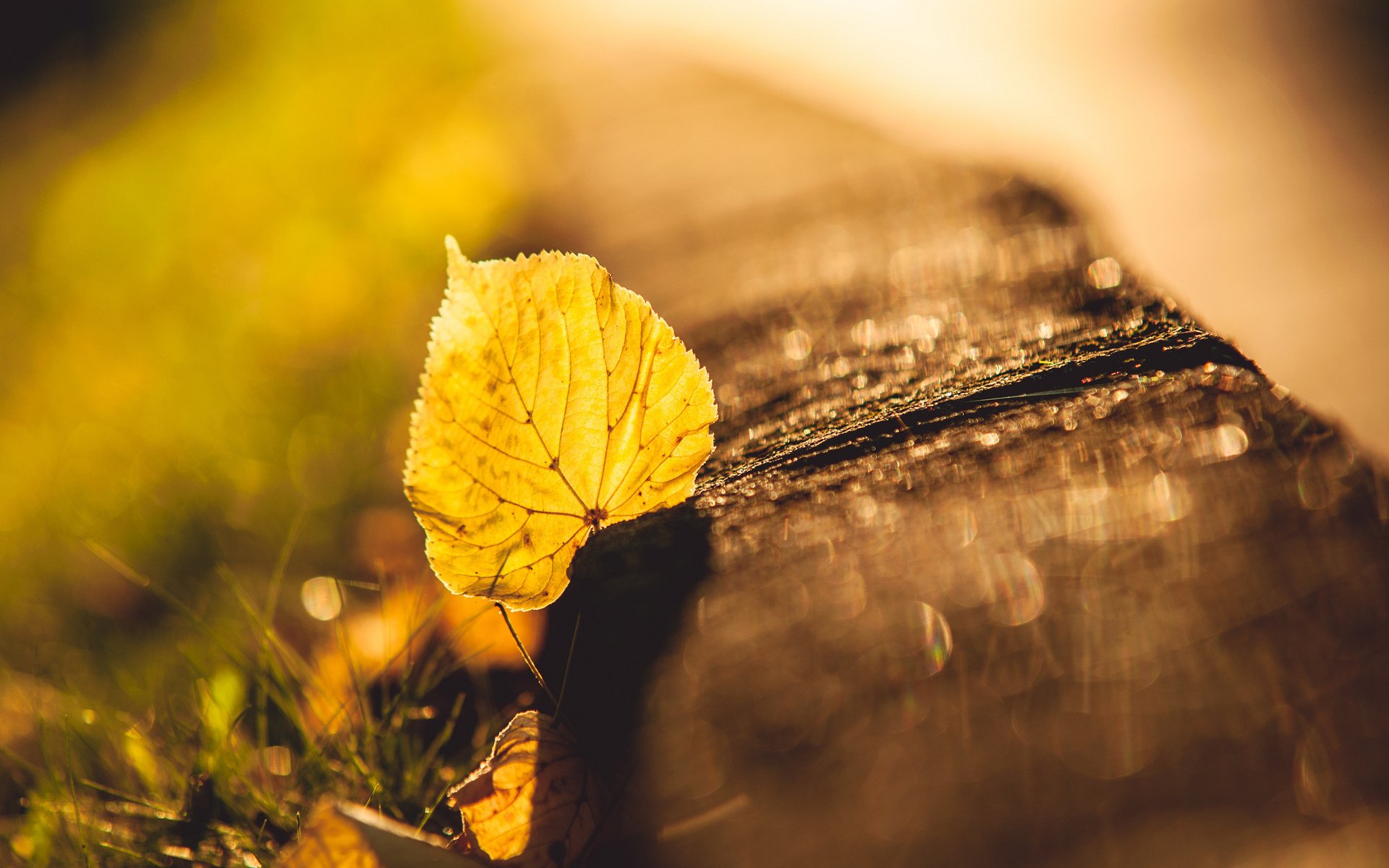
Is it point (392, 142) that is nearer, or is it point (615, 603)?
point (615, 603)

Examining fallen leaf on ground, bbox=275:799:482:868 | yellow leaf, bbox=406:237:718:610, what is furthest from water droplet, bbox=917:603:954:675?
fallen leaf on ground, bbox=275:799:482:868

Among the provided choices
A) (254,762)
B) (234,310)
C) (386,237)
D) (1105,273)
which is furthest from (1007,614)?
(234,310)

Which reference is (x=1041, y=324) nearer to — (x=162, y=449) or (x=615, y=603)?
(x=615, y=603)

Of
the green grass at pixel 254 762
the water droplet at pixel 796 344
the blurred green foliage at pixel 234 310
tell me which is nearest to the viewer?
the green grass at pixel 254 762

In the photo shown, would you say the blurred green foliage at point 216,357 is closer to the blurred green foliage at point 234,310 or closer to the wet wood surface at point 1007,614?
the blurred green foliage at point 234,310

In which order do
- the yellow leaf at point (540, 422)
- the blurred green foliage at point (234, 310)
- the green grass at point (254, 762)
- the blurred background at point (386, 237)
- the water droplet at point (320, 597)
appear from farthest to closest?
1. the blurred green foliage at point (234, 310)
2. the water droplet at point (320, 597)
3. the blurred background at point (386, 237)
4. the green grass at point (254, 762)
5. the yellow leaf at point (540, 422)

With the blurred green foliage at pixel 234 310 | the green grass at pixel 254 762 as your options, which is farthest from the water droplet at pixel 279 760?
the blurred green foliage at pixel 234 310

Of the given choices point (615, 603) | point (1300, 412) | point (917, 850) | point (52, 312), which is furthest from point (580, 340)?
point (52, 312)
